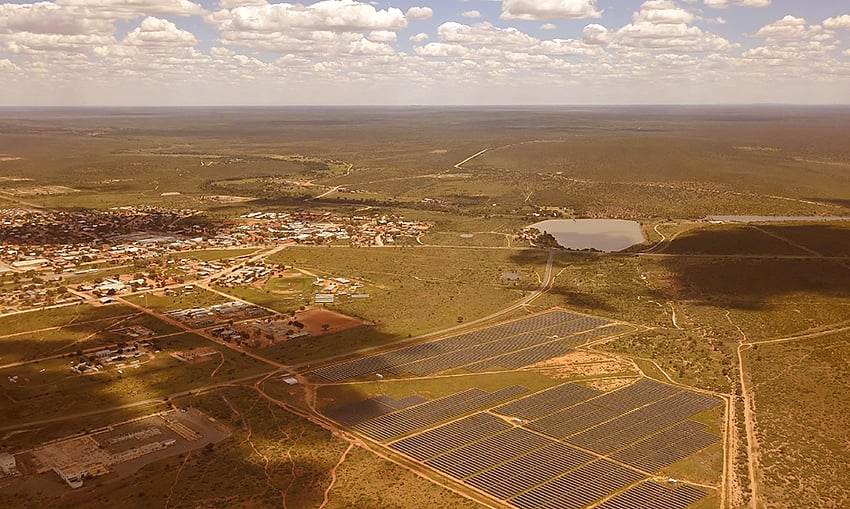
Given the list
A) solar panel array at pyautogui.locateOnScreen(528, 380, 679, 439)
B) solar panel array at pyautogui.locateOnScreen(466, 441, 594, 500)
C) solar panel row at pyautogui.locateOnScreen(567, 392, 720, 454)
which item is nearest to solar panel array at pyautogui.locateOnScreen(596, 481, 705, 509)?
solar panel array at pyautogui.locateOnScreen(466, 441, 594, 500)

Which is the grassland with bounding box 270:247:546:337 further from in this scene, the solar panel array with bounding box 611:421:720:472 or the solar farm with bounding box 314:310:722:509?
the solar panel array with bounding box 611:421:720:472

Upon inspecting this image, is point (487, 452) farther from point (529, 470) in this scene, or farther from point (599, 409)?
point (599, 409)

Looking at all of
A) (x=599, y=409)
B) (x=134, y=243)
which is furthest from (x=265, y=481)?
(x=134, y=243)

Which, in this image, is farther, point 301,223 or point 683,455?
point 301,223

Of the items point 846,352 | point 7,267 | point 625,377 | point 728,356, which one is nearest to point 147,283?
point 7,267

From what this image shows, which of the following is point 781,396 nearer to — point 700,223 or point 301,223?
point 700,223
